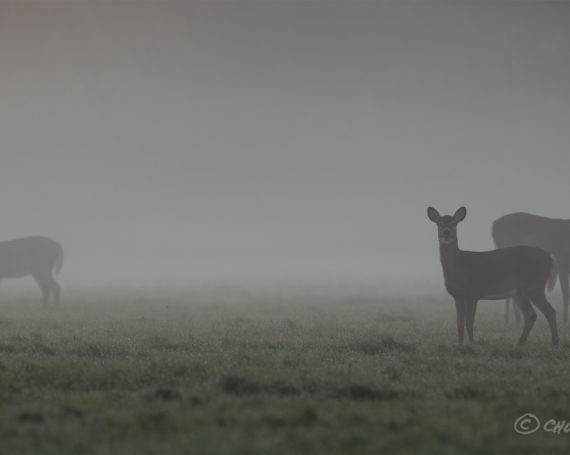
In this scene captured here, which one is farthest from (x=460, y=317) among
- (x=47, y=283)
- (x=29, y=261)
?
(x=29, y=261)

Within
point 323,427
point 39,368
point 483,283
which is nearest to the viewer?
point 323,427

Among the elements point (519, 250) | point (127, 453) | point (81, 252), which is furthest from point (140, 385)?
point (81, 252)

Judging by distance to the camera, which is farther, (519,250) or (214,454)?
(519,250)

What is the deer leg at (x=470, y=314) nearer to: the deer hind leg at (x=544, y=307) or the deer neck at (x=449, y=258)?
the deer neck at (x=449, y=258)

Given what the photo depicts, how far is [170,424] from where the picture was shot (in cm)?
813

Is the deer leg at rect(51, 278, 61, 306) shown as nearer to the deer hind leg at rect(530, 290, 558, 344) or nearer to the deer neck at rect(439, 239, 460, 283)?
the deer neck at rect(439, 239, 460, 283)

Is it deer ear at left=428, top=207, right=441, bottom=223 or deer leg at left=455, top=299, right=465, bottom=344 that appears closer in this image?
deer leg at left=455, top=299, right=465, bottom=344

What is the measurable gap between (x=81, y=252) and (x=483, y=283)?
158723 mm

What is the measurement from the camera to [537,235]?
967 inches

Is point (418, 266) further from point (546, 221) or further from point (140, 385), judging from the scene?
point (140, 385)

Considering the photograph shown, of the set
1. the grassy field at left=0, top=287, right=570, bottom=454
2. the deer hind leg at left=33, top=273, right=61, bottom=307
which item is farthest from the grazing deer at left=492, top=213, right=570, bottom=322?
the deer hind leg at left=33, top=273, right=61, bottom=307

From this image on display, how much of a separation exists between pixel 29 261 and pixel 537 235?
25001 millimetres

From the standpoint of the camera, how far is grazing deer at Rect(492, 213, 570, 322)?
80.3 feet

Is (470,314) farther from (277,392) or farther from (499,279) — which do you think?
(277,392)
